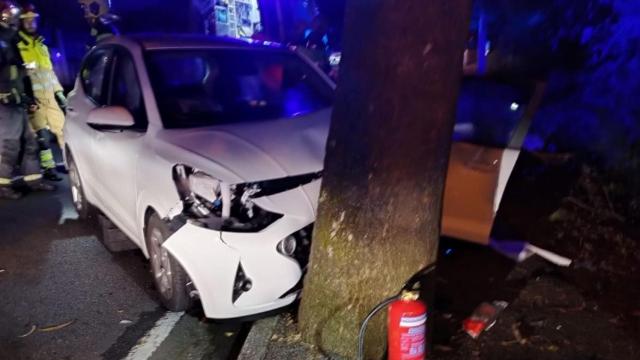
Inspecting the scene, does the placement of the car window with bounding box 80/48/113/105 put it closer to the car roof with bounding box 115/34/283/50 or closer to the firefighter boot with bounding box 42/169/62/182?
the car roof with bounding box 115/34/283/50

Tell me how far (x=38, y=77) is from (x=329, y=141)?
5.97 metres

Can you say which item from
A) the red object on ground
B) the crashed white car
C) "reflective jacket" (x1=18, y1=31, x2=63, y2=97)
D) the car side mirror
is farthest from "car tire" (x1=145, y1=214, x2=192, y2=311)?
"reflective jacket" (x1=18, y1=31, x2=63, y2=97)

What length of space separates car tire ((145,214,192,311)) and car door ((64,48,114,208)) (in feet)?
3.54

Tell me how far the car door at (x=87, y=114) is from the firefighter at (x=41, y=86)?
6.16ft

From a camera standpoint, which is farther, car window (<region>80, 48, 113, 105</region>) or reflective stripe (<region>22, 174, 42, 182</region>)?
reflective stripe (<region>22, 174, 42, 182</region>)

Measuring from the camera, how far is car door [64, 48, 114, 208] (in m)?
4.38

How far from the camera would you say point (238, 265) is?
2.83 metres

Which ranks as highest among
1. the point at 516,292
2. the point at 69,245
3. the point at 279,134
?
the point at 279,134

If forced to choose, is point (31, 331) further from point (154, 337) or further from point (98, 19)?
point (98, 19)

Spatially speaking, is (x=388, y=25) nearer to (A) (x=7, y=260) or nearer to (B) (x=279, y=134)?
(B) (x=279, y=134)

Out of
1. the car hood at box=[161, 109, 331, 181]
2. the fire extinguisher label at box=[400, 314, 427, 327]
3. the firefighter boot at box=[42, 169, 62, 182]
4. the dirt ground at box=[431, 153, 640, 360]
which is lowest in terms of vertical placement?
the firefighter boot at box=[42, 169, 62, 182]

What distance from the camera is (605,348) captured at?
9.55ft

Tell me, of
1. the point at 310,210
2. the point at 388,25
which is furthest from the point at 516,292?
the point at 388,25

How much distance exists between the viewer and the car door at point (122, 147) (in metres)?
3.57
